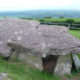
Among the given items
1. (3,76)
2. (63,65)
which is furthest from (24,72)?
(63,65)

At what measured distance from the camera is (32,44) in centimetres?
1200

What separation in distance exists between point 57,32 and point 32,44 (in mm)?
1564

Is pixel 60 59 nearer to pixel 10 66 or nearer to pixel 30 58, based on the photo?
pixel 30 58

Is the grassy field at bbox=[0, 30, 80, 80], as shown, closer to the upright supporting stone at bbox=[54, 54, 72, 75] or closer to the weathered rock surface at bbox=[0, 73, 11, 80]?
the upright supporting stone at bbox=[54, 54, 72, 75]

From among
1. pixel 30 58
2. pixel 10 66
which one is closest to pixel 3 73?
pixel 10 66

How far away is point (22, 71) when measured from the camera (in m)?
11.5

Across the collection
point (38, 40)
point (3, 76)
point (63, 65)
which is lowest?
point (63, 65)

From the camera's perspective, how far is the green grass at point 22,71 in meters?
11.0

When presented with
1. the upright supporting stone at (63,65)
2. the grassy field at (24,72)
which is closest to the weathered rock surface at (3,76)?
the grassy field at (24,72)

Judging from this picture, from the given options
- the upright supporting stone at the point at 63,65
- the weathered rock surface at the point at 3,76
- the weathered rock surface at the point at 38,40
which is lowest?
the upright supporting stone at the point at 63,65

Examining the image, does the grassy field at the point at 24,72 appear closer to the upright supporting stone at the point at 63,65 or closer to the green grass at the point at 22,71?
the green grass at the point at 22,71

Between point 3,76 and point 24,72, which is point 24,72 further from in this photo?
point 3,76

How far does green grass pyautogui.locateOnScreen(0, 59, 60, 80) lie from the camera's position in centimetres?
1099

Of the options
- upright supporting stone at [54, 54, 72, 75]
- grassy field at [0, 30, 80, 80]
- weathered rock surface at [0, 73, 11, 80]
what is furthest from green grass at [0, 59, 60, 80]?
weathered rock surface at [0, 73, 11, 80]
